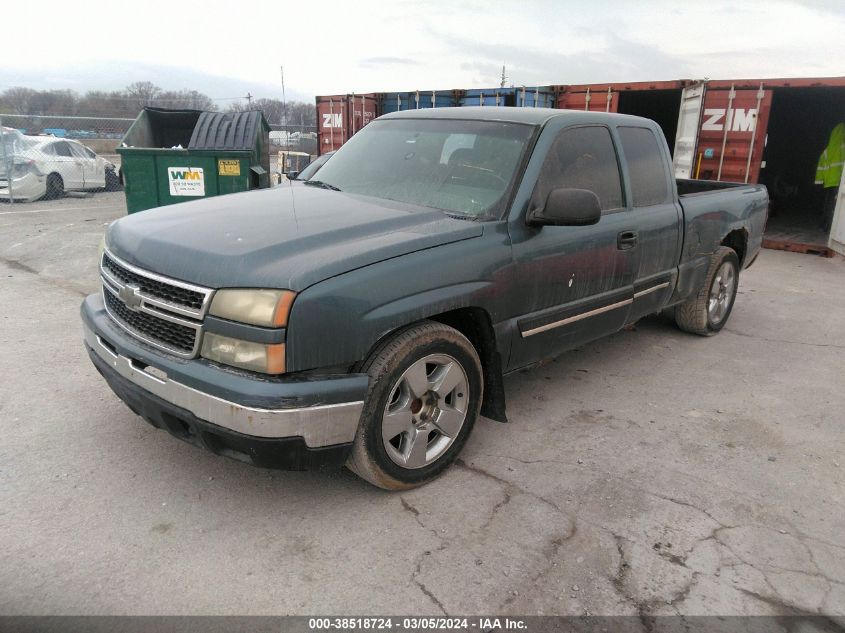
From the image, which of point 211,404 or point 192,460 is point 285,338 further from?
point 192,460

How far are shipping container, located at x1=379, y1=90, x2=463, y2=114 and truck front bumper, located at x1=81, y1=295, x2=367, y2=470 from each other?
12152mm

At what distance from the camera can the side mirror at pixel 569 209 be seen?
10.6 feet

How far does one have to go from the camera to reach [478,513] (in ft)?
9.66

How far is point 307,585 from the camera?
2443mm

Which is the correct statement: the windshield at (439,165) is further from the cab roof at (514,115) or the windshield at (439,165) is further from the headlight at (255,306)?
the headlight at (255,306)

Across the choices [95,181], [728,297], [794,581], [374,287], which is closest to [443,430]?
[374,287]

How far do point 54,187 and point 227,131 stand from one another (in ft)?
23.8

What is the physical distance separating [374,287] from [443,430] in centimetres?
89

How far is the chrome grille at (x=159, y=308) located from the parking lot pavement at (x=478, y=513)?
0.77 m

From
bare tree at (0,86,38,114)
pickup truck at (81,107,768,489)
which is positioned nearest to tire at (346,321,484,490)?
pickup truck at (81,107,768,489)

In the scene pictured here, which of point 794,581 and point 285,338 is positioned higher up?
point 285,338

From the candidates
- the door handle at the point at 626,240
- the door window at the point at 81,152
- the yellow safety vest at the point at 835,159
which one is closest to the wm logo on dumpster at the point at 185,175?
the door handle at the point at 626,240

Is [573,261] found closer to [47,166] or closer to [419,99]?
[419,99]

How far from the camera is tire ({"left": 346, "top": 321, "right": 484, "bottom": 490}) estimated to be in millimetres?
2752
